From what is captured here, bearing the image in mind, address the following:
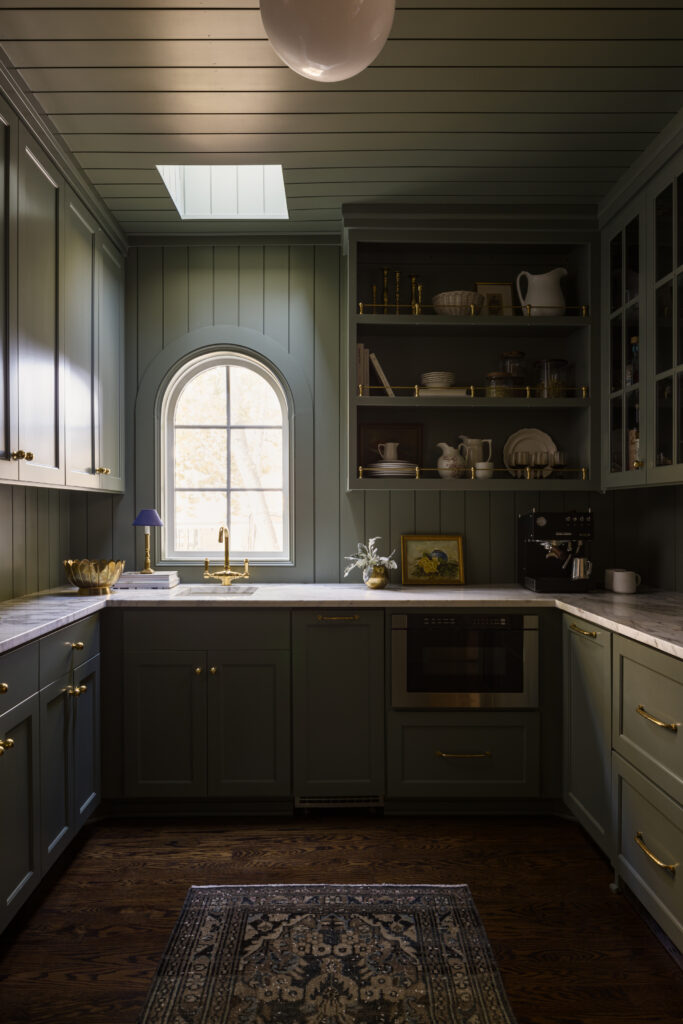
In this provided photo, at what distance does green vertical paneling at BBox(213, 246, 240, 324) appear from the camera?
10.7 ft

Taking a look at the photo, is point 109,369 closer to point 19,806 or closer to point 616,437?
point 19,806

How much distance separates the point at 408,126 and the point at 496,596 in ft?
5.80

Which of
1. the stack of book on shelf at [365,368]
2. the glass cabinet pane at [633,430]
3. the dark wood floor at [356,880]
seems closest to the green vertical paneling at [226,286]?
the stack of book on shelf at [365,368]

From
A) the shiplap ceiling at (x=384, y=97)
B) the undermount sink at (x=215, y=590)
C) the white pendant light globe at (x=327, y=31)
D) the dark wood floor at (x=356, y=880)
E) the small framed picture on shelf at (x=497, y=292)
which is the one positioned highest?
the shiplap ceiling at (x=384, y=97)

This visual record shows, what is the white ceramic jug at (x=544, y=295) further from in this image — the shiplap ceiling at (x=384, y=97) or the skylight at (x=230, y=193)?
the skylight at (x=230, y=193)

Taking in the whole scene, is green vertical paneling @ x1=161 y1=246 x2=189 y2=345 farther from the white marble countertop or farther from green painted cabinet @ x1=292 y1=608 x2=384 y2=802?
green painted cabinet @ x1=292 y1=608 x2=384 y2=802

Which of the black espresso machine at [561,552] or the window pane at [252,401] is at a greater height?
the window pane at [252,401]

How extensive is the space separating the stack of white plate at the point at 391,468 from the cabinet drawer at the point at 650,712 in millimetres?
1238

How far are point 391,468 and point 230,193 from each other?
4.80 ft

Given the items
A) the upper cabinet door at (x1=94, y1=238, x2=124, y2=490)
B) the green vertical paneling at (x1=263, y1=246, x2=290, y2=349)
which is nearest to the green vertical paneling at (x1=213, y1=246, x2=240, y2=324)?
the green vertical paneling at (x1=263, y1=246, x2=290, y2=349)

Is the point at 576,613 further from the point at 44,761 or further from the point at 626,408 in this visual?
the point at 44,761

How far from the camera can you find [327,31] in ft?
4.36

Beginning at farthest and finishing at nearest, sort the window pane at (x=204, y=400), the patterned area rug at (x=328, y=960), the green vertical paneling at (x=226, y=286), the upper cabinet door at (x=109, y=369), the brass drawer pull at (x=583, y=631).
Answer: the window pane at (x=204, y=400)
the green vertical paneling at (x=226, y=286)
the upper cabinet door at (x=109, y=369)
the brass drawer pull at (x=583, y=631)
the patterned area rug at (x=328, y=960)

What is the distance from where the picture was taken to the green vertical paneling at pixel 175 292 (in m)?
3.27
